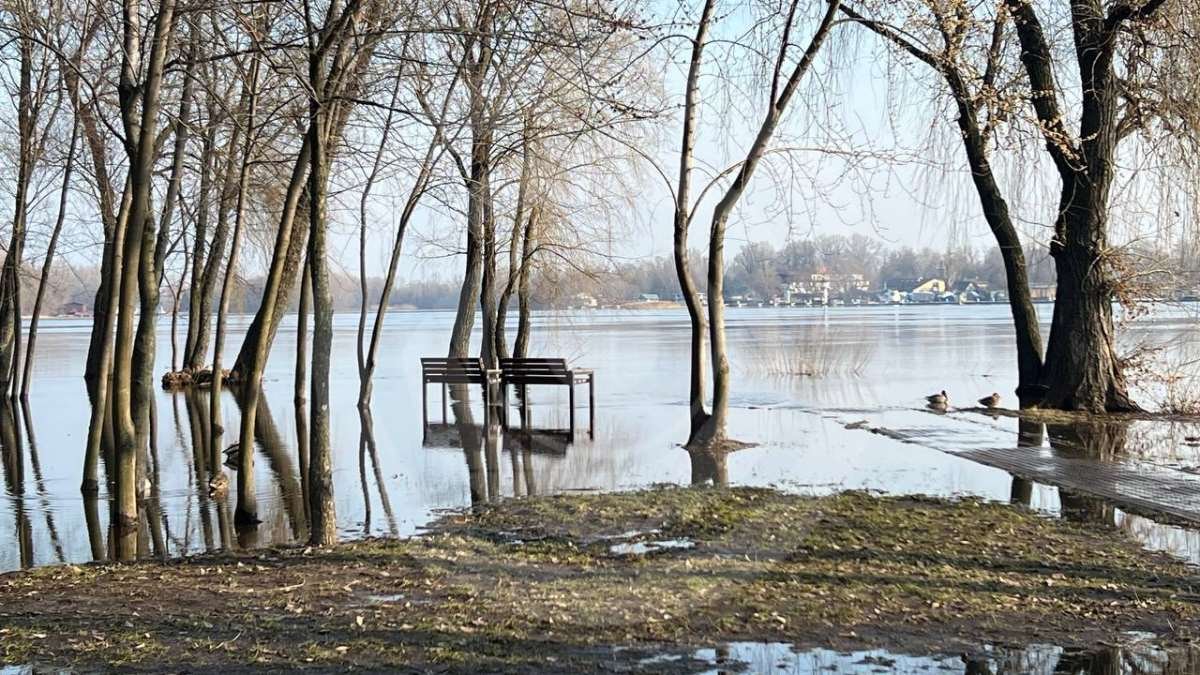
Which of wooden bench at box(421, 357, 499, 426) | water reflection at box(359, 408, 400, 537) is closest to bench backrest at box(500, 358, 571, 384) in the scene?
wooden bench at box(421, 357, 499, 426)

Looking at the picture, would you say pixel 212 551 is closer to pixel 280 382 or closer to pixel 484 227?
pixel 484 227

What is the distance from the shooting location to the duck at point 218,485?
38.7 ft

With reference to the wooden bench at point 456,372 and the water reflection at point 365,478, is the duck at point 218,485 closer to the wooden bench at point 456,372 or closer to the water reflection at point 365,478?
the water reflection at point 365,478

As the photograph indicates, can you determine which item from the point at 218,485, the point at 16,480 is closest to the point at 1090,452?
the point at 218,485

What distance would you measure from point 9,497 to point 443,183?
8.83 metres

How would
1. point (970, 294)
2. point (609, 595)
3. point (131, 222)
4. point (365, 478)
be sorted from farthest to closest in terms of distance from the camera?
point (970, 294)
point (365, 478)
point (131, 222)
point (609, 595)

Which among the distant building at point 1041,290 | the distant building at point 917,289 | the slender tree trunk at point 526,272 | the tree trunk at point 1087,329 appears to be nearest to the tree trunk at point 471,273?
the slender tree trunk at point 526,272

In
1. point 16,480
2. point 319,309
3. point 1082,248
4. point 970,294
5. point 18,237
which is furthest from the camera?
point 970,294

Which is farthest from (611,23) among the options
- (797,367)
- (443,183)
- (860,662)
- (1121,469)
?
(797,367)

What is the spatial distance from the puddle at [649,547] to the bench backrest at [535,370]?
1069cm

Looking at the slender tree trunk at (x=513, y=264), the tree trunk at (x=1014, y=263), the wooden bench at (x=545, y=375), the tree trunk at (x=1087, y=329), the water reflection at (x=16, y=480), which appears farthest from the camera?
the slender tree trunk at (x=513, y=264)

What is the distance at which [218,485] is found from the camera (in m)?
12.0

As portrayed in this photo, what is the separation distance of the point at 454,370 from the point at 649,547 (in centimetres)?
1332

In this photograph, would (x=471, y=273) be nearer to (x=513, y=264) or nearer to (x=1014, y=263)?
(x=513, y=264)
